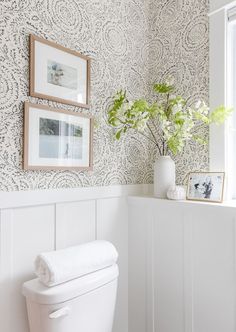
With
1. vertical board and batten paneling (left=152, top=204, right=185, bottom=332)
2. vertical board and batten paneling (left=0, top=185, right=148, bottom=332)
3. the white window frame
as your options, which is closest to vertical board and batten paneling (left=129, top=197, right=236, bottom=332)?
vertical board and batten paneling (left=152, top=204, right=185, bottom=332)

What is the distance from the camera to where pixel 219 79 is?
1.41 meters

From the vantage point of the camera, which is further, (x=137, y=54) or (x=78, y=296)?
(x=137, y=54)

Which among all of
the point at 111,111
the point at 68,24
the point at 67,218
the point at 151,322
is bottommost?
the point at 151,322

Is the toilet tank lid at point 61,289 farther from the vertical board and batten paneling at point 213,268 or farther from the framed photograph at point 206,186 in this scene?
the framed photograph at point 206,186

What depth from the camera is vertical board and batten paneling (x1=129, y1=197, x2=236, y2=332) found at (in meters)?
1.19

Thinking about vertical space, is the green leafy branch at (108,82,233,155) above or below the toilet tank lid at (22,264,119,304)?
above

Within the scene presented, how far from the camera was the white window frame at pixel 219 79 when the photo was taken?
140 centimetres

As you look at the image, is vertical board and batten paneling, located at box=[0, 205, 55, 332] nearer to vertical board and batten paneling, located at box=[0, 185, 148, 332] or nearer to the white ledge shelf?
vertical board and batten paneling, located at box=[0, 185, 148, 332]

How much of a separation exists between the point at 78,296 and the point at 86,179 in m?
0.52

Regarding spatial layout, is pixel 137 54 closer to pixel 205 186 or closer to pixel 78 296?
pixel 205 186

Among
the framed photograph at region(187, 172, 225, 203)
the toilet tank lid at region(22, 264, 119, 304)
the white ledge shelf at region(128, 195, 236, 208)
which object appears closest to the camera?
the toilet tank lid at region(22, 264, 119, 304)

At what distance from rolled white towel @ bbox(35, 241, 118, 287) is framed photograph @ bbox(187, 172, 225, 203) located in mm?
491

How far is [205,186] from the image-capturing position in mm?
1380

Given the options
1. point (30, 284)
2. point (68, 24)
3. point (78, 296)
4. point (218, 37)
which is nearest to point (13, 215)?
point (30, 284)
